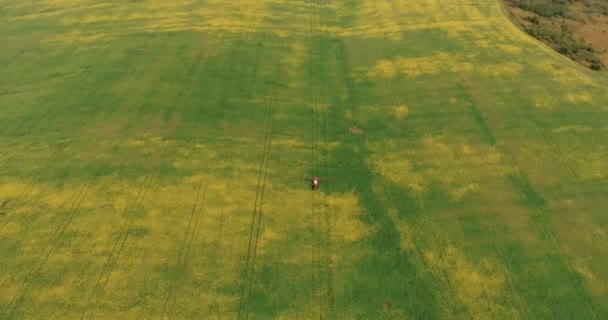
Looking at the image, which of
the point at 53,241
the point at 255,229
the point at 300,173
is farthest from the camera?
the point at 300,173

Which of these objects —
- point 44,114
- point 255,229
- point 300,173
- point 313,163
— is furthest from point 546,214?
point 44,114

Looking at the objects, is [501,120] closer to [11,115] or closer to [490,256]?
[490,256]

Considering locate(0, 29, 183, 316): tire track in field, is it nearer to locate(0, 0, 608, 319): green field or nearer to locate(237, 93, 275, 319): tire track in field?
locate(0, 0, 608, 319): green field

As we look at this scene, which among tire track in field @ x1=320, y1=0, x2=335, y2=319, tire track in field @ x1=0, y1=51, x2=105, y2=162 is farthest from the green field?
tire track in field @ x1=0, y1=51, x2=105, y2=162

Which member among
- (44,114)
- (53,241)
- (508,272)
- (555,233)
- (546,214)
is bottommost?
(508,272)

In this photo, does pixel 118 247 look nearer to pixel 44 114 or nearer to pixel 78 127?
pixel 78 127

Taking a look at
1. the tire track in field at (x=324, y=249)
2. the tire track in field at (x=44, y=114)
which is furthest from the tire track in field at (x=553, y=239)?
the tire track in field at (x=44, y=114)

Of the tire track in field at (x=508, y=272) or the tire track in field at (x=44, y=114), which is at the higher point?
the tire track in field at (x=44, y=114)

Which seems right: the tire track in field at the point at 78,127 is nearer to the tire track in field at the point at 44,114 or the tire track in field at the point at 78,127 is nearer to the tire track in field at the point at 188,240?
the tire track in field at the point at 44,114

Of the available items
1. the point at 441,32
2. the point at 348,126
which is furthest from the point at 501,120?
the point at 441,32
